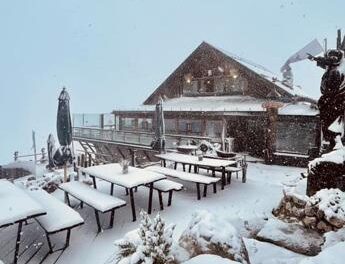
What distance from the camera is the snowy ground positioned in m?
5.36

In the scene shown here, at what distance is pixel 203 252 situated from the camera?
4445 mm

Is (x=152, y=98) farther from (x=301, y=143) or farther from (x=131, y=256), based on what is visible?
(x=131, y=256)

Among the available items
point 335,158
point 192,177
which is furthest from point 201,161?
point 335,158

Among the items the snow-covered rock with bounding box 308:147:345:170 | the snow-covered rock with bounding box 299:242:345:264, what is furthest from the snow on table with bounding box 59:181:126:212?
the snow-covered rock with bounding box 308:147:345:170

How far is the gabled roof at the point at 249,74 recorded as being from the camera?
17.4 m

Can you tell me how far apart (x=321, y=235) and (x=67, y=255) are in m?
5.13

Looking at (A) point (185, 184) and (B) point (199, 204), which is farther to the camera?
(A) point (185, 184)

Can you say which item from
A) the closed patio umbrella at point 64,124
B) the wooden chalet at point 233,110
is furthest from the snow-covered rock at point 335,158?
the closed patio umbrella at point 64,124

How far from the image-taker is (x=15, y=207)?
5.57 metres

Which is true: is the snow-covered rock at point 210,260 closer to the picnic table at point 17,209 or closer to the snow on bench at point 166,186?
the picnic table at point 17,209

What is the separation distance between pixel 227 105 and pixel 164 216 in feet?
38.8

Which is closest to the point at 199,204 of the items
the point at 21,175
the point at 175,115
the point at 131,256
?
the point at 131,256

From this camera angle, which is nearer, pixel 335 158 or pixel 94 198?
pixel 335 158

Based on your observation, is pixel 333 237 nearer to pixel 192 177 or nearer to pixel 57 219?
pixel 192 177
